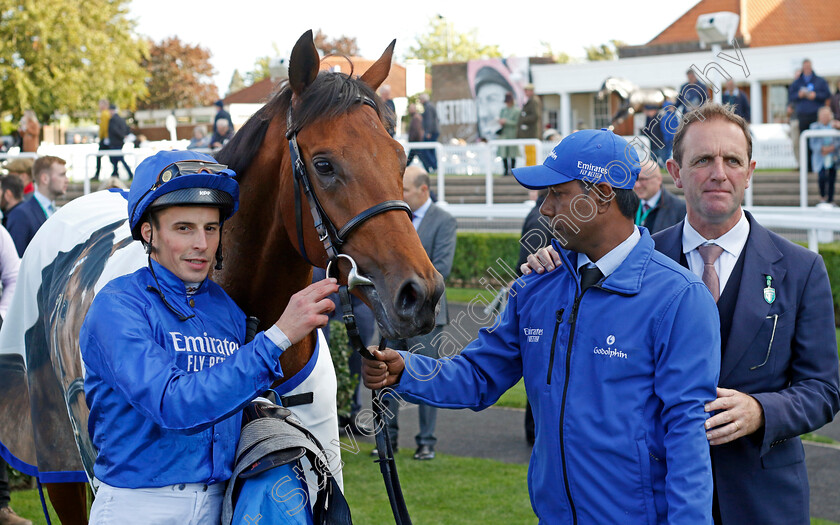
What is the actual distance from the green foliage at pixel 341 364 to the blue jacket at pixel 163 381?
383 centimetres

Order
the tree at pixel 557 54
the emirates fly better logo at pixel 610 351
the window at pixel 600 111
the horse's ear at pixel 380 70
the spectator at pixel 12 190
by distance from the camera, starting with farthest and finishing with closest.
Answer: the tree at pixel 557 54 < the window at pixel 600 111 < the spectator at pixel 12 190 < the horse's ear at pixel 380 70 < the emirates fly better logo at pixel 610 351

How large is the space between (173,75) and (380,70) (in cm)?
5188

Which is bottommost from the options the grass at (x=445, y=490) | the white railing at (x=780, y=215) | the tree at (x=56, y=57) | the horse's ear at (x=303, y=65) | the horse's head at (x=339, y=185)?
the grass at (x=445, y=490)

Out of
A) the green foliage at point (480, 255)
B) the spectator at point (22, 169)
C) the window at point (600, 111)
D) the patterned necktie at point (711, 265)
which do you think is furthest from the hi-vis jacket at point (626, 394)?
the window at point (600, 111)

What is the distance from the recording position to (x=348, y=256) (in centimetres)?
239

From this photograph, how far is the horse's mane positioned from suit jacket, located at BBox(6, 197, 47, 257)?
177 inches

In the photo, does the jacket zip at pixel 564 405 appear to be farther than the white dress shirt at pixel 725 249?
No

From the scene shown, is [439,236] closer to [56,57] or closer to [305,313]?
[305,313]

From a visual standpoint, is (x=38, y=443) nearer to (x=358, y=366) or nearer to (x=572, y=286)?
(x=572, y=286)

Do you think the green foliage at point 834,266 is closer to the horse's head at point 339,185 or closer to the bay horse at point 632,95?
the bay horse at point 632,95

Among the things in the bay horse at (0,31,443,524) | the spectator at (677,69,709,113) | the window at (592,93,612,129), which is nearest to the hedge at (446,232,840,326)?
the spectator at (677,69,709,113)

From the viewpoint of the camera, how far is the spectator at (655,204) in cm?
586

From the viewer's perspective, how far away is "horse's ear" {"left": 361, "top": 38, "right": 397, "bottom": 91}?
2.94 m

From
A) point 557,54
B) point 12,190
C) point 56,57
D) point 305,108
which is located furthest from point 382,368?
point 557,54
